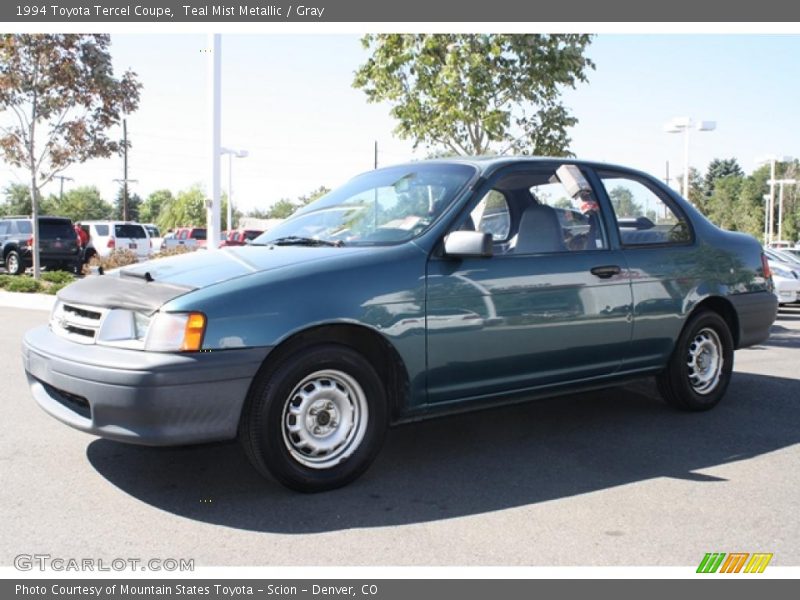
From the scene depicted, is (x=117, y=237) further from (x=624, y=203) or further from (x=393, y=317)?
(x=393, y=317)

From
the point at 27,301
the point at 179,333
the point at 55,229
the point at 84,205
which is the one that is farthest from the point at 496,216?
the point at 84,205

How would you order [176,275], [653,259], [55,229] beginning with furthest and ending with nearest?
[55,229] → [653,259] → [176,275]

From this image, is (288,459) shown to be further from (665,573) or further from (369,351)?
(665,573)

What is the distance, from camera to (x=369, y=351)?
4.37 meters

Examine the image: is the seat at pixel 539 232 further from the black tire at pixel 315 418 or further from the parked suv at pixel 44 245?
the parked suv at pixel 44 245

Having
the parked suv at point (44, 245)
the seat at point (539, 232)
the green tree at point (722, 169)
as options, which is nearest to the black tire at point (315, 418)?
the seat at point (539, 232)

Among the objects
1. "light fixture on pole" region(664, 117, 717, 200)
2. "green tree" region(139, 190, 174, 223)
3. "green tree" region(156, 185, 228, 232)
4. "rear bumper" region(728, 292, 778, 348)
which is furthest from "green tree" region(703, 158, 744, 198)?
"rear bumper" region(728, 292, 778, 348)

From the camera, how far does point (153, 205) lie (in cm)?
12788

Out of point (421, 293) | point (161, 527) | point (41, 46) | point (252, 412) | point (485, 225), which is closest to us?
point (161, 527)

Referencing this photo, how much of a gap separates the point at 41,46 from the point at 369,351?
1589 cm

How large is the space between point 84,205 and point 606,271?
303ft

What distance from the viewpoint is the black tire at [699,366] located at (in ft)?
19.1
